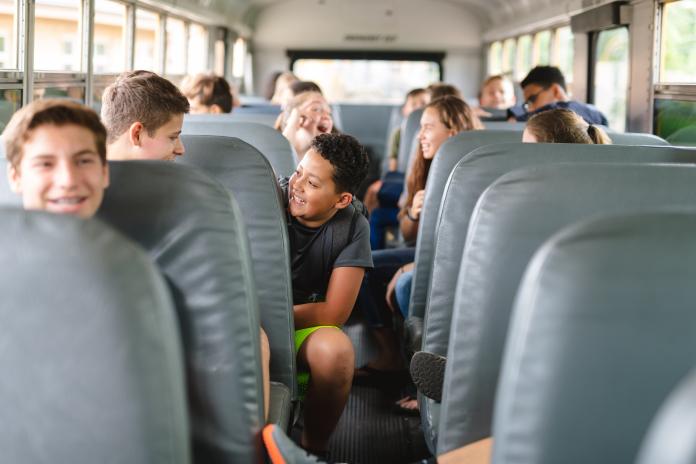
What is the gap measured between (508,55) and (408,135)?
6064mm

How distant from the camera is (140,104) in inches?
98.6

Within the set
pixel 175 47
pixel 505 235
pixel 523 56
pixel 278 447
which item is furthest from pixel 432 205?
pixel 523 56

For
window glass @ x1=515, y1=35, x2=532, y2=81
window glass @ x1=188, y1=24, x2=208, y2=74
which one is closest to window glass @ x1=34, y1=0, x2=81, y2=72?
window glass @ x1=188, y1=24, x2=208, y2=74

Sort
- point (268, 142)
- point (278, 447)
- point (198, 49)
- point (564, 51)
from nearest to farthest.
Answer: point (278, 447)
point (268, 142)
point (564, 51)
point (198, 49)

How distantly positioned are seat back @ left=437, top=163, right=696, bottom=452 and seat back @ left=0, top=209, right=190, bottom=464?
74 cm

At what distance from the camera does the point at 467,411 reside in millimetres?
1836

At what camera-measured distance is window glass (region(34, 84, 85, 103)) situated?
4595mm

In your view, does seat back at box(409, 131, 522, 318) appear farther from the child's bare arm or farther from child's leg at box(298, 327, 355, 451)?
child's leg at box(298, 327, 355, 451)

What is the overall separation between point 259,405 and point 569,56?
723cm

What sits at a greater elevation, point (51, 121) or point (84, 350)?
point (51, 121)

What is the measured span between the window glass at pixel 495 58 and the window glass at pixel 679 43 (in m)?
7.77

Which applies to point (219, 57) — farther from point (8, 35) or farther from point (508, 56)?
point (8, 35)

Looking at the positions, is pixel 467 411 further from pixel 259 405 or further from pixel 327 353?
pixel 327 353

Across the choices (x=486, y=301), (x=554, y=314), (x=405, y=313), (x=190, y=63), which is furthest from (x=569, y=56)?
(x=554, y=314)
